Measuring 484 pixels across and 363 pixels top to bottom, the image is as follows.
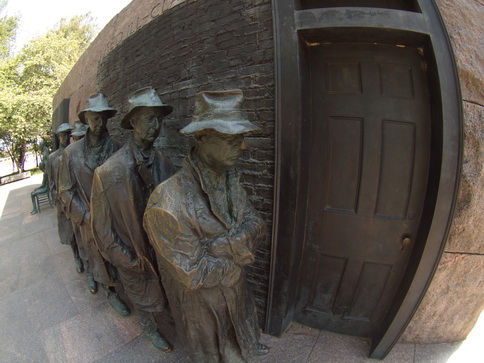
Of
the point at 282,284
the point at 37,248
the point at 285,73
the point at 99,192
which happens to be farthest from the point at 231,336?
the point at 37,248

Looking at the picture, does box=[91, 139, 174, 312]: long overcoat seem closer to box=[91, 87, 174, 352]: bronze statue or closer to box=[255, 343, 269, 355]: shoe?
box=[91, 87, 174, 352]: bronze statue

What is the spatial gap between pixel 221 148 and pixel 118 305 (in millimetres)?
2675

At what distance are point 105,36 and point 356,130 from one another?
17.5 ft

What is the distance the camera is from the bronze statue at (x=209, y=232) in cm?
144

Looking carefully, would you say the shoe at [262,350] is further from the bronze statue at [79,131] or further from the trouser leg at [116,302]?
the bronze statue at [79,131]

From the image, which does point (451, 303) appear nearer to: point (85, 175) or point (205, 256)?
point (205, 256)

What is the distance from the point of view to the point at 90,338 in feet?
8.84

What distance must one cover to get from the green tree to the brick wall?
66.4 feet

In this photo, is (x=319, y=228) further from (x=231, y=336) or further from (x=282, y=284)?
(x=231, y=336)

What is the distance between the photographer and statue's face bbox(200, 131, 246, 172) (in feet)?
4.84

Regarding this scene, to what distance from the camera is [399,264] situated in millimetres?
2516

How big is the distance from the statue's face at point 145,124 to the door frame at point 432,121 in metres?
1.09

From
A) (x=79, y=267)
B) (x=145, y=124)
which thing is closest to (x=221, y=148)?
(x=145, y=124)

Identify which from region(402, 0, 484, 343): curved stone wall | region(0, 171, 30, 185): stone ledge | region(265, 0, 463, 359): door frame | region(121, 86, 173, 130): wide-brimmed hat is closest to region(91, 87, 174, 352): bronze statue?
region(121, 86, 173, 130): wide-brimmed hat
